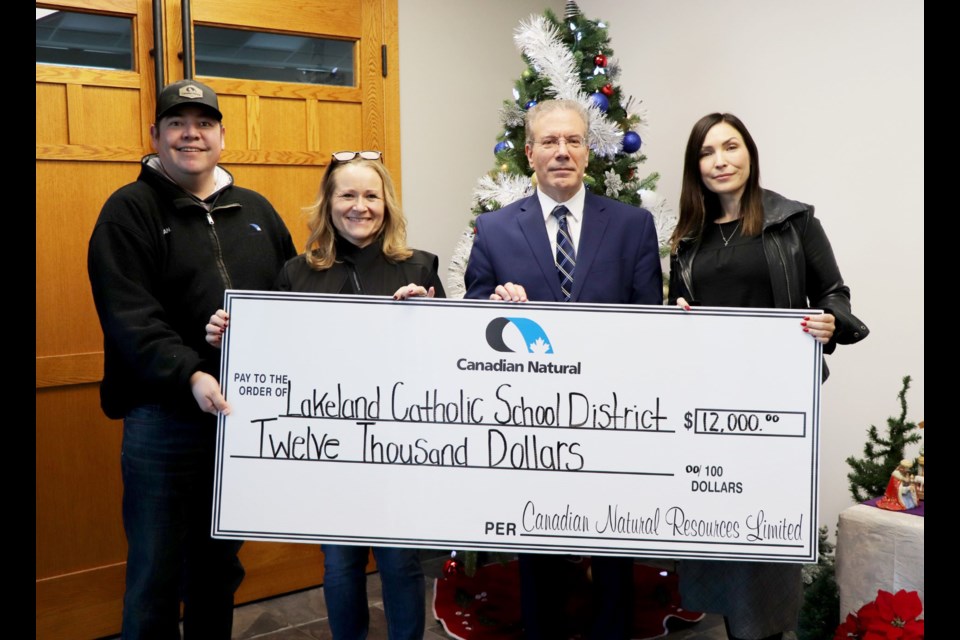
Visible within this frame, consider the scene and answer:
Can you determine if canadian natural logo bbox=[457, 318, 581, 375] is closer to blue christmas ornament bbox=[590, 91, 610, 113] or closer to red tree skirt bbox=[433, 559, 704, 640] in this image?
red tree skirt bbox=[433, 559, 704, 640]

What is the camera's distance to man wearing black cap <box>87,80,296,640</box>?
2.19m

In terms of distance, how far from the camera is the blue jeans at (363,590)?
226 centimetres

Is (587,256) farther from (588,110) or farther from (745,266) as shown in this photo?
(588,110)

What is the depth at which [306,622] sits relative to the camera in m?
3.25

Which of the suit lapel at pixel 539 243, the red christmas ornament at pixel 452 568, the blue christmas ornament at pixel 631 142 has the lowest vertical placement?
the red christmas ornament at pixel 452 568

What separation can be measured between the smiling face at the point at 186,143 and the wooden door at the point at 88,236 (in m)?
0.82

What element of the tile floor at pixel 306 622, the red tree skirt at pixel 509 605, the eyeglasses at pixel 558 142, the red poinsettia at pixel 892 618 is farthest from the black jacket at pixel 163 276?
the red poinsettia at pixel 892 618

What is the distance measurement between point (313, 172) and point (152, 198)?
1.30m

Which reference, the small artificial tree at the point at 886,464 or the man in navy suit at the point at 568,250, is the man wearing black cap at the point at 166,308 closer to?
the man in navy suit at the point at 568,250

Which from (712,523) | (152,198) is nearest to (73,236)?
(152,198)

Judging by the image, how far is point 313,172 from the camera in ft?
11.6

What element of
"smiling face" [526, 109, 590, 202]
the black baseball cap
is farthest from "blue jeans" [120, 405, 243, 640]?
"smiling face" [526, 109, 590, 202]
